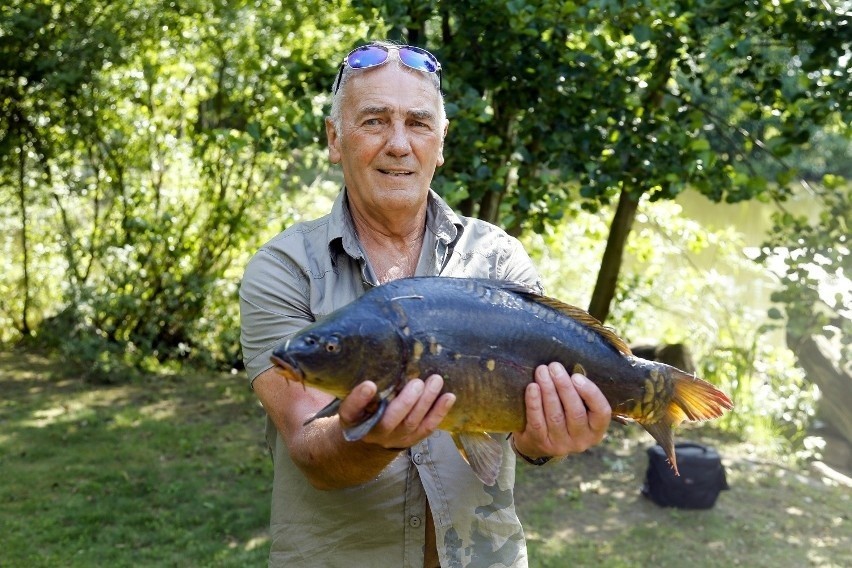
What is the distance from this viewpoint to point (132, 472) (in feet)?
22.8

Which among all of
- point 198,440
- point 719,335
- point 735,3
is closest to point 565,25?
point 735,3

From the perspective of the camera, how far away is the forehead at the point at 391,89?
2504 millimetres

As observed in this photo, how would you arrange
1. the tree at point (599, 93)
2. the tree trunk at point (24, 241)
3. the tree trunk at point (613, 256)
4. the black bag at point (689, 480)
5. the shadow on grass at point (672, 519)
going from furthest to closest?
the tree trunk at point (24, 241), the tree trunk at point (613, 256), the black bag at point (689, 480), the shadow on grass at point (672, 519), the tree at point (599, 93)

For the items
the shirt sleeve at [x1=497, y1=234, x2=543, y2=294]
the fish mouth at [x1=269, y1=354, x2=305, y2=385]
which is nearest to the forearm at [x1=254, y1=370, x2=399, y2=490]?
the fish mouth at [x1=269, y1=354, x2=305, y2=385]

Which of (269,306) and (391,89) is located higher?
(391,89)

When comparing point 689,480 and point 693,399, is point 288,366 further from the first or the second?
point 689,480

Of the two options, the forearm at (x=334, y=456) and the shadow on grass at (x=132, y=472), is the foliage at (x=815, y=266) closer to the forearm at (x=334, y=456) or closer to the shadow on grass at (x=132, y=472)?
the shadow on grass at (x=132, y=472)

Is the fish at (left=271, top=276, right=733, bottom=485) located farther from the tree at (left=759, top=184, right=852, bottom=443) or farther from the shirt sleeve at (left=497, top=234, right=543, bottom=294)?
the tree at (left=759, top=184, right=852, bottom=443)

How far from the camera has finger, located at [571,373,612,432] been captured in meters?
2.12

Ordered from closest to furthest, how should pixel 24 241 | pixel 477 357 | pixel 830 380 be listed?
pixel 477 357
pixel 830 380
pixel 24 241

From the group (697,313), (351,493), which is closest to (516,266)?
(351,493)

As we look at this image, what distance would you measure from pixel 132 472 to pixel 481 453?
545 cm

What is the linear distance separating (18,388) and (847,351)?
24.1ft

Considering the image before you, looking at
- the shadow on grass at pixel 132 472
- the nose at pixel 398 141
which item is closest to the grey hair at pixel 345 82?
the nose at pixel 398 141
